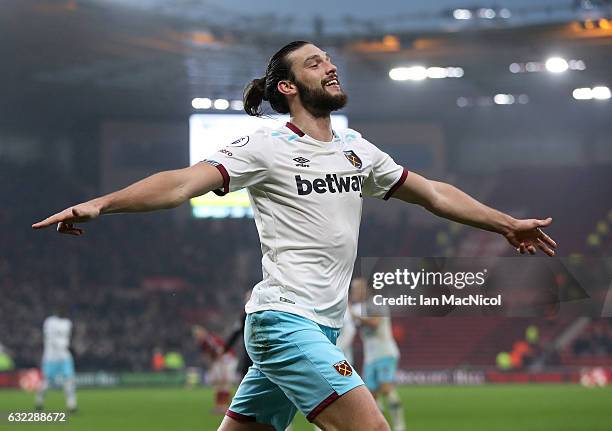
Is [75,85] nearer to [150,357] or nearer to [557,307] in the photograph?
[150,357]

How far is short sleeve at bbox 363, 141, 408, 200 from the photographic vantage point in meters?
5.24

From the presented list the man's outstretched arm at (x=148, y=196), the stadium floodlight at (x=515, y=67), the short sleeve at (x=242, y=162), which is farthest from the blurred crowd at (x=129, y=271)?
the man's outstretched arm at (x=148, y=196)

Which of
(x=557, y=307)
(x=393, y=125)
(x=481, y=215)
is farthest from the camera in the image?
(x=393, y=125)

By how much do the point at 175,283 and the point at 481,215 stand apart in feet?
102

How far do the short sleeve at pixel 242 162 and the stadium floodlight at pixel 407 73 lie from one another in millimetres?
30180

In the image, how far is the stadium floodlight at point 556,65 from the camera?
33.3 metres

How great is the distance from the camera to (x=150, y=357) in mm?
33344

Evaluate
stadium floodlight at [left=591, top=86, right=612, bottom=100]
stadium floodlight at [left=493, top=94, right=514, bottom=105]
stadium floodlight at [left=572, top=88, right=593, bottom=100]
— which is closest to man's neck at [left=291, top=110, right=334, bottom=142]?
stadium floodlight at [left=572, top=88, right=593, bottom=100]

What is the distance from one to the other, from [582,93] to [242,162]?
33.5 meters

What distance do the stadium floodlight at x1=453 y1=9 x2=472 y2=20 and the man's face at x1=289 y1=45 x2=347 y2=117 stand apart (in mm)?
28031

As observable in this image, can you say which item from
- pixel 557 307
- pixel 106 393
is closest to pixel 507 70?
pixel 106 393

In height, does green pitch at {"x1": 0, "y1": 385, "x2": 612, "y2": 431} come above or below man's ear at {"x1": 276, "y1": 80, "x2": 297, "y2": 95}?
below

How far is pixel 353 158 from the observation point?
5055 mm

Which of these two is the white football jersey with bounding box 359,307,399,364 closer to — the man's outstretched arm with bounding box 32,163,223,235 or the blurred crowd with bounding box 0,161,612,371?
the man's outstretched arm with bounding box 32,163,223,235
